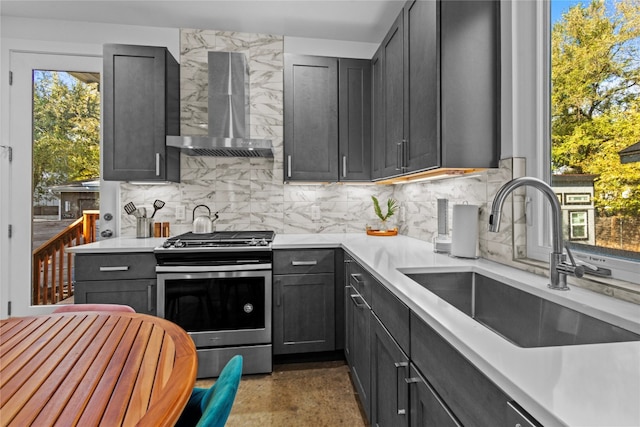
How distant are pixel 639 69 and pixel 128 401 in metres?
1.85

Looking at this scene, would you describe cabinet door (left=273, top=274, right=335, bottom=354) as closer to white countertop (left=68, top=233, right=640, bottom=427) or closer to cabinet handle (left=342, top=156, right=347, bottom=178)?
cabinet handle (left=342, top=156, right=347, bottom=178)

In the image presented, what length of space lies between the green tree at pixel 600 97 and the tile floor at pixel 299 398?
1.69 metres

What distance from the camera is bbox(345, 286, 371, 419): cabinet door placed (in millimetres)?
1676

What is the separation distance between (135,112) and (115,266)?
3.96 feet

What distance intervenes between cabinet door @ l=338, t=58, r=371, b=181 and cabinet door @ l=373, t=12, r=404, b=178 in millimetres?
Result: 209

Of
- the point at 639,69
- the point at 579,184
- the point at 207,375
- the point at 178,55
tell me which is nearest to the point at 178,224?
the point at 207,375

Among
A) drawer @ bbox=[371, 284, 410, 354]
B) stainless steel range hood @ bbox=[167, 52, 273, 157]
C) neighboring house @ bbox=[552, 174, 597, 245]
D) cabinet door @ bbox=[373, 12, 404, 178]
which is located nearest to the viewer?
drawer @ bbox=[371, 284, 410, 354]

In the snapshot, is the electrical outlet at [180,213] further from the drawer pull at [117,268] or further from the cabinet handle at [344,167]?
the cabinet handle at [344,167]

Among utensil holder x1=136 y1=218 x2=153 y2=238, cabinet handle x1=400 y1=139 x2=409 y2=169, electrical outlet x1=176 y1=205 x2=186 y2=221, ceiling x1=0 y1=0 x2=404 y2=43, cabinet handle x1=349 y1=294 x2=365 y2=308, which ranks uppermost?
ceiling x1=0 y1=0 x2=404 y2=43

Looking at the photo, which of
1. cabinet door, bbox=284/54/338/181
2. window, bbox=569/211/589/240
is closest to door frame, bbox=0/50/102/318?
cabinet door, bbox=284/54/338/181

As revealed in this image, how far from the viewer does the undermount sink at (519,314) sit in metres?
0.96

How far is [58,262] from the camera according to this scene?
9.21ft

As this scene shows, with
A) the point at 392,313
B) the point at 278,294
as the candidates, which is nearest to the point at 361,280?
the point at 392,313

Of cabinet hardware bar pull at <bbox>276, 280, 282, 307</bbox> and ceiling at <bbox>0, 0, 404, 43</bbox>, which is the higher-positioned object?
ceiling at <bbox>0, 0, 404, 43</bbox>
